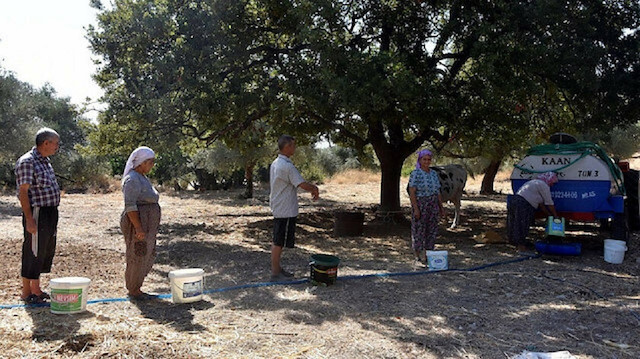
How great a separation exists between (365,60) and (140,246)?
459cm

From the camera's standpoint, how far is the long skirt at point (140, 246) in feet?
16.2

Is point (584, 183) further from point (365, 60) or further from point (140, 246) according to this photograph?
point (140, 246)

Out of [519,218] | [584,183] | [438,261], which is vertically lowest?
[438,261]

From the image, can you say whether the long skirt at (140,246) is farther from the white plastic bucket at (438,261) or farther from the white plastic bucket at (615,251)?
the white plastic bucket at (615,251)

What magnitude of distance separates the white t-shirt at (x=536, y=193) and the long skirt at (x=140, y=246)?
5714 mm

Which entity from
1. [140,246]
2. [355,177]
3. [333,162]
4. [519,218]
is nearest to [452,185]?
[519,218]

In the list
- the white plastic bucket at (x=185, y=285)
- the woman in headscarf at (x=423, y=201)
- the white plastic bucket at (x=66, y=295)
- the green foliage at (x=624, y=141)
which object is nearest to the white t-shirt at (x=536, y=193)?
the woman in headscarf at (x=423, y=201)

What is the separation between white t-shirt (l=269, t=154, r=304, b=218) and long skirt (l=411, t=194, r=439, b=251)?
6.45 feet

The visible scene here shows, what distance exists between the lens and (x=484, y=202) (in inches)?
699

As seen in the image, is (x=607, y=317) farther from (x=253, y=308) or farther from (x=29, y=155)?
(x=29, y=155)

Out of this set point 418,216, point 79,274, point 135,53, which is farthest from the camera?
point 135,53

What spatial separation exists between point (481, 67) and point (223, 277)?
5.08m

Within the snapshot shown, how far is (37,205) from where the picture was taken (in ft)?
15.5

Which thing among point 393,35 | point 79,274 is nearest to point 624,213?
point 393,35
